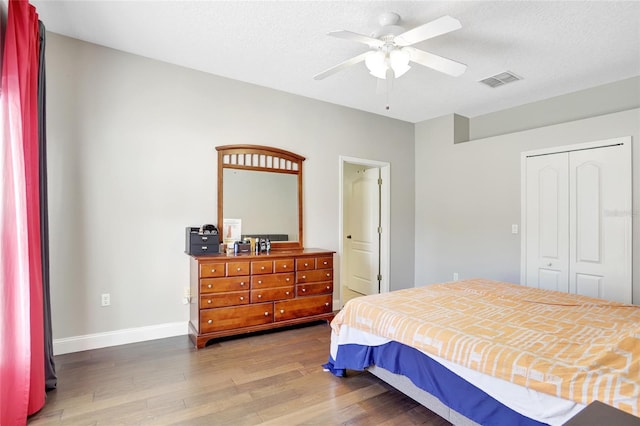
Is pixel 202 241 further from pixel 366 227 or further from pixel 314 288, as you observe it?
pixel 366 227

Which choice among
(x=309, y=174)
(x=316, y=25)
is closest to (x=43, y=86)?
(x=316, y=25)

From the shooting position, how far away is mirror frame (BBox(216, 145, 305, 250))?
3.65 meters

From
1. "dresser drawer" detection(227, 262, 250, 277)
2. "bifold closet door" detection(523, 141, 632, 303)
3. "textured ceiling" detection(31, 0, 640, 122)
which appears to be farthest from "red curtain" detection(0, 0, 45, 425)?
"bifold closet door" detection(523, 141, 632, 303)

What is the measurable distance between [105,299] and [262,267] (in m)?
1.46

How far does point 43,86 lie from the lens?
236 centimetres

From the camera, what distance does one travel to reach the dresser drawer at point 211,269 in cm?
307

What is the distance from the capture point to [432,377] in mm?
1898

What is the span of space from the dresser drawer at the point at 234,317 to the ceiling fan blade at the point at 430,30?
2681mm

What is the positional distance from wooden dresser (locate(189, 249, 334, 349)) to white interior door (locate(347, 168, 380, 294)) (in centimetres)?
145

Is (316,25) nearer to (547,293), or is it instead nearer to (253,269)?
(253,269)

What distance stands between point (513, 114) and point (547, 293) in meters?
2.67

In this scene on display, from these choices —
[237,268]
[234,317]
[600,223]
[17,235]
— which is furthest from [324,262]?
[600,223]

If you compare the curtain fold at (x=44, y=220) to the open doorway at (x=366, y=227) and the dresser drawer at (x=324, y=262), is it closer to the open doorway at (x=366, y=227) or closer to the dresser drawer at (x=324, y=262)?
the dresser drawer at (x=324, y=262)

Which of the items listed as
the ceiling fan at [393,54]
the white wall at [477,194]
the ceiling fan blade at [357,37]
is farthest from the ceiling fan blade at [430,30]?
the white wall at [477,194]
